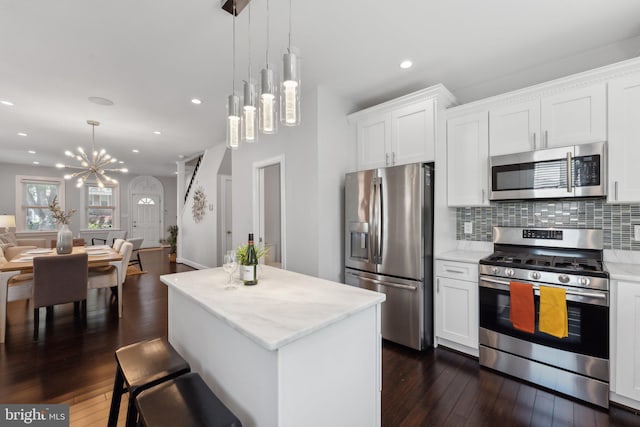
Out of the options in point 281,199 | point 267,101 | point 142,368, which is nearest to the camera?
point 142,368

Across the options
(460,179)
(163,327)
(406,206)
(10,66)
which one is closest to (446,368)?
(406,206)

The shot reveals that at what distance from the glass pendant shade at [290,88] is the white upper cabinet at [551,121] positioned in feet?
6.75

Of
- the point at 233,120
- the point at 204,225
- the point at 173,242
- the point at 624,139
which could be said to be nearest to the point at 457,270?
the point at 624,139

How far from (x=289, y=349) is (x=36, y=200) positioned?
10.8m

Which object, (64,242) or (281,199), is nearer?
(281,199)

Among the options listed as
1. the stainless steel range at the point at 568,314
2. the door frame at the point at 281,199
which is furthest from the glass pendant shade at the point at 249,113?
the stainless steel range at the point at 568,314

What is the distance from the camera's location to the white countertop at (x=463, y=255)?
2.46 meters

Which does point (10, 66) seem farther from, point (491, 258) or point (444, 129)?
point (491, 258)

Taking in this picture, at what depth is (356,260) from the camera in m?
3.04

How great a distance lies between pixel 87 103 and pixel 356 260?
13.1 feet

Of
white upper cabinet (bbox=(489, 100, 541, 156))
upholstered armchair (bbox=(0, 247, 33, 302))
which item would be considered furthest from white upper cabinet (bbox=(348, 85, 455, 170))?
upholstered armchair (bbox=(0, 247, 33, 302))

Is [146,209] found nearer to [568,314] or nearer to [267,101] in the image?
[267,101]

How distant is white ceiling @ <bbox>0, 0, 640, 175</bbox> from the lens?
75.8 inches

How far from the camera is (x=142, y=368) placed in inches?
52.3
